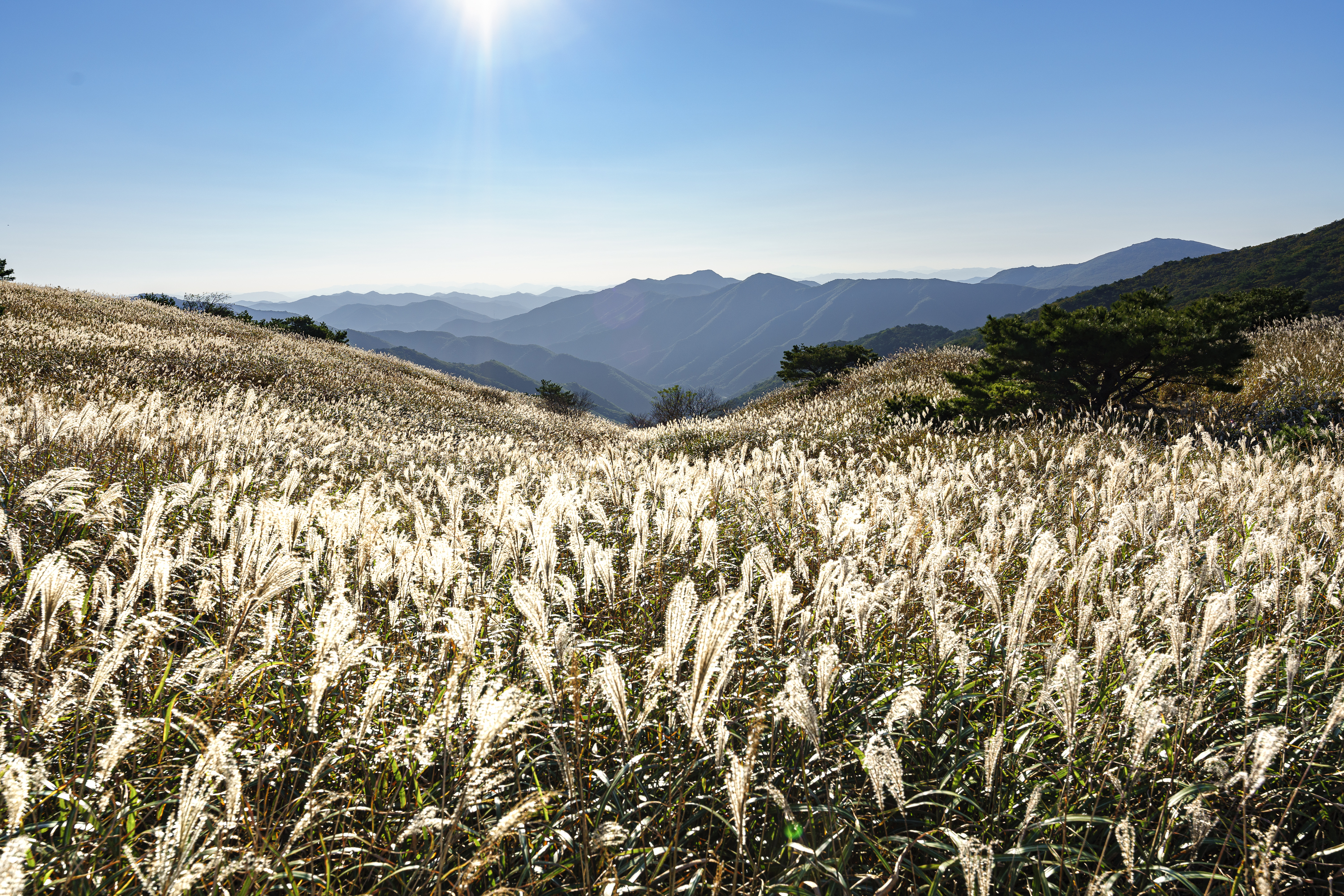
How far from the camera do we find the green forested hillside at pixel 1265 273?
7344 centimetres

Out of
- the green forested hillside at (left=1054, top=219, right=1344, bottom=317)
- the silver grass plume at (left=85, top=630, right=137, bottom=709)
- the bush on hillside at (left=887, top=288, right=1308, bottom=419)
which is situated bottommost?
the silver grass plume at (left=85, top=630, right=137, bottom=709)

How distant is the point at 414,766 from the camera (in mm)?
2072

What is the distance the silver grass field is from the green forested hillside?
85.9 m

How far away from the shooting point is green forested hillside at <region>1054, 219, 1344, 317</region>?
73.4 m

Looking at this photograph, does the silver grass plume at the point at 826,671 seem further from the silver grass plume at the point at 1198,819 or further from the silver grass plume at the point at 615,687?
the silver grass plume at the point at 1198,819

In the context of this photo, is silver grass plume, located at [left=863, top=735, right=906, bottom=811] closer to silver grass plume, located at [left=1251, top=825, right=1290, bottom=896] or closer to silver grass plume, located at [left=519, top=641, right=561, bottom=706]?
silver grass plume, located at [left=1251, top=825, right=1290, bottom=896]

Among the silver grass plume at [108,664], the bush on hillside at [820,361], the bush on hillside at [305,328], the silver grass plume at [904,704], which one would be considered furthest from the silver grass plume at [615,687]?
the bush on hillside at [305,328]

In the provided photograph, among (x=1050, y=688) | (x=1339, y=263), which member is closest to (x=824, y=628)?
(x=1050, y=688)

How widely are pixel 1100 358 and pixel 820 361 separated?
2152 cm

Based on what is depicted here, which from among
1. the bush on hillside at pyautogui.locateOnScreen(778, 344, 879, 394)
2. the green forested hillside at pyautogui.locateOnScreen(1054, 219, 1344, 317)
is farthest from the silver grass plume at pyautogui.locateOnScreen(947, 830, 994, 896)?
the green forested hillside at pyautogui.locateOnScreen(1054, 219, 1344, 317)

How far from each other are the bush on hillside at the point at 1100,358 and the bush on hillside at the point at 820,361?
17.4 metres

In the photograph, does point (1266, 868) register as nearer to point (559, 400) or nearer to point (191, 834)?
point (191, 834)

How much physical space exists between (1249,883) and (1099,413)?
1412 cm

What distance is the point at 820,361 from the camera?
113 feet
